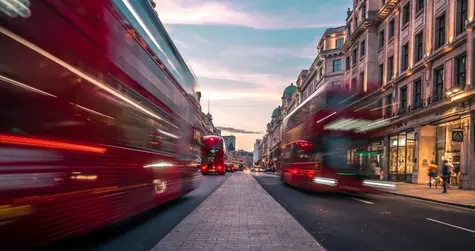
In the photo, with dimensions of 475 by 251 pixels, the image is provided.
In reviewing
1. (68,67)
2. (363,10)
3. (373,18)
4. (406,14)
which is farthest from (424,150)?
(68,67)

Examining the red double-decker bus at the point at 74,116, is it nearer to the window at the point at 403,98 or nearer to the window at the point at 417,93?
the window at the point at 417,93

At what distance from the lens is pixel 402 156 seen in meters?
36.1

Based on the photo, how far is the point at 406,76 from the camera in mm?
35344

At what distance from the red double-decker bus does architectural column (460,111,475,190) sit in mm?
21400

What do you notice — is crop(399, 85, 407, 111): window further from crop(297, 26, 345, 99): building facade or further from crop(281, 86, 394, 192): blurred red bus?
crop(297, 26, 345, 99): building facade

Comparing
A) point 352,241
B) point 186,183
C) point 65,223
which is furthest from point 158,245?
point 186,183

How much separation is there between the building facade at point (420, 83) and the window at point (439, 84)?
0.07 metres

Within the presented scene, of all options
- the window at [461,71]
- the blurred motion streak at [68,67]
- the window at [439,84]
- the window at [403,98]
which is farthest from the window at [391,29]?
the blurred motion streak at [68,67]

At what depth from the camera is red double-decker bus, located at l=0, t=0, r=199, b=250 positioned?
4332 mm

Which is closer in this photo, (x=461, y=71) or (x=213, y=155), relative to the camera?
(x=461, y=71)

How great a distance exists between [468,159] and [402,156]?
11.0 meters

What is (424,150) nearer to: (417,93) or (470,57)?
(417,93)

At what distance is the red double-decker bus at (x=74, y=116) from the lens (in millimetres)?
4332

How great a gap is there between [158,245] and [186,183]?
7.77 metres
